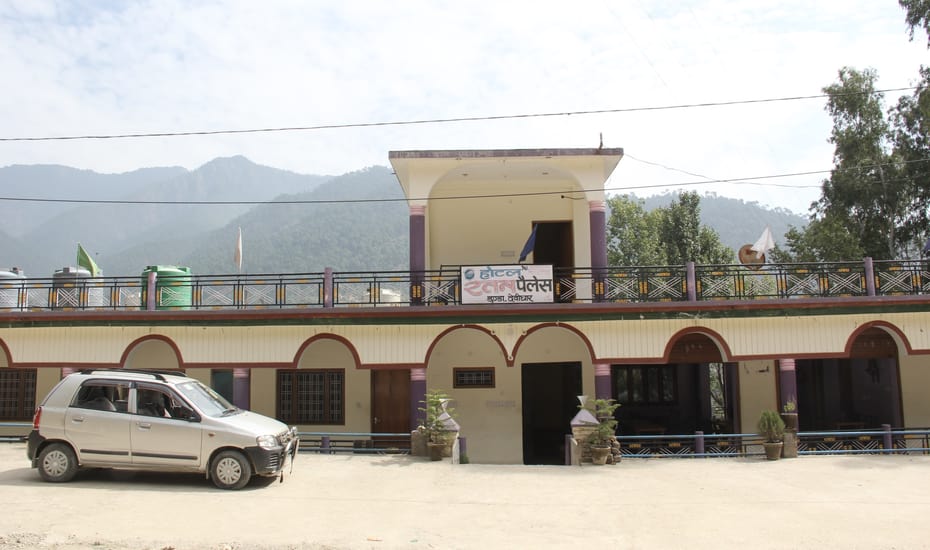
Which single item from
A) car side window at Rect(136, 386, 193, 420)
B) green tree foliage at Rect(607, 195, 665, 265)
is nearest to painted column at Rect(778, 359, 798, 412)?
car side window at Rect(136, 386, 193, 420)

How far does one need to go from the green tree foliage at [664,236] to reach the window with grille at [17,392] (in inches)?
1072

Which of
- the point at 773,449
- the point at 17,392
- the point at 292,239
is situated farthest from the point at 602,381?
the point at 292,239

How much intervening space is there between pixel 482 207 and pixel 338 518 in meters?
13.2

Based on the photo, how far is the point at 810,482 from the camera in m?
12.3

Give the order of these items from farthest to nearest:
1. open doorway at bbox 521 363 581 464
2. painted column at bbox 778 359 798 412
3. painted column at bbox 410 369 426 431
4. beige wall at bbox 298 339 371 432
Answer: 1. open doorway at bbox 521 363 581 464
2. beige wall at bbox 298 339 371 432
3. painted column at bbox 410 369 426 431
4. painted column at bbox 778 359 798 412

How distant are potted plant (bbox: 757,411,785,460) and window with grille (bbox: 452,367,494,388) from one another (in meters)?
7.13

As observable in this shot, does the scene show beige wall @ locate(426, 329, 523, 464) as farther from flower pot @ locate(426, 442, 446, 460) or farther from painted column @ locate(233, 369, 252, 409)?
painted column @ locate(233, 369, 252, 409)

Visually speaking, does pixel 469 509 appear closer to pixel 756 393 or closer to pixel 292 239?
pixel 756 393

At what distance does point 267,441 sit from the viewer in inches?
413

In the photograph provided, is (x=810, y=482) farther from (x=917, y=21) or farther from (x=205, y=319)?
(x=917, y=21)

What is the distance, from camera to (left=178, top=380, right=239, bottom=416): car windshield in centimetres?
1074

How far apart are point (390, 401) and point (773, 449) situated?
9.56 m

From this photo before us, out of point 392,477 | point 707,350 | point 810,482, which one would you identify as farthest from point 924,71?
point 392,477

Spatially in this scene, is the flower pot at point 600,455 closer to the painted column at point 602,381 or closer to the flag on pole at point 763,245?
the painted column at point 602,381
